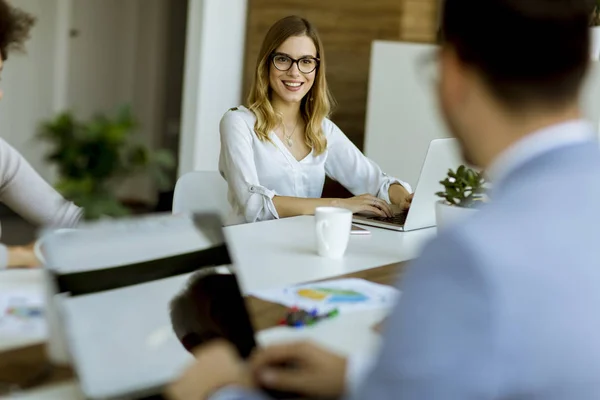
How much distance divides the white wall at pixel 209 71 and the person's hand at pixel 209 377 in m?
4.29

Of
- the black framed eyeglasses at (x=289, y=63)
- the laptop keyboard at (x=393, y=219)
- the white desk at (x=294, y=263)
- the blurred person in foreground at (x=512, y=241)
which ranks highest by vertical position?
the black framed eyeglasses at (x=289, y=63)

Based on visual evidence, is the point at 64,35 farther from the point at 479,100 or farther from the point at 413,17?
the point at 479,100

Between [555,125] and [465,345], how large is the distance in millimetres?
265

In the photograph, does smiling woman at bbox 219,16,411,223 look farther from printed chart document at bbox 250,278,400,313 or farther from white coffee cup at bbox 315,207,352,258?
printed chart document at bbox 250,278,400,313

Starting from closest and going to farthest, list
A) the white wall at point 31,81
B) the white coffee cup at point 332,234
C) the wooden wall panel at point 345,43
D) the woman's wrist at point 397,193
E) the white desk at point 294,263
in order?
1. the white desk at point 294,263
2. the white coffee cup at point 332,234
3. the woman's wrist at point 397,193
4. the wooden wall panel at point 345,43
5. the white wall at point 31,81

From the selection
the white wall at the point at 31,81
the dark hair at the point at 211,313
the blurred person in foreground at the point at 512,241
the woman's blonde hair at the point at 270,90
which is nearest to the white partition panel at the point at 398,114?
the woman's blonde hair at the point at 270,90

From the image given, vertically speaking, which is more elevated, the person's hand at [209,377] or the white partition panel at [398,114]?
the white partition panel at [398,114]

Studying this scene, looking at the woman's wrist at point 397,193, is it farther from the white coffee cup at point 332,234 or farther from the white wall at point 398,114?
the white wall at point 398,114

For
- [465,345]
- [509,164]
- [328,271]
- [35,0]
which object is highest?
[35,0]

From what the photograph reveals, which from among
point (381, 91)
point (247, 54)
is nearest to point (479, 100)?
point (381, 91)

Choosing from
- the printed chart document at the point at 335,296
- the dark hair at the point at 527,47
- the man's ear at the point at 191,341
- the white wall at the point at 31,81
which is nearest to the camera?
the dark hair at the point at 527,47

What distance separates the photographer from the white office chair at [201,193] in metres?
2.82

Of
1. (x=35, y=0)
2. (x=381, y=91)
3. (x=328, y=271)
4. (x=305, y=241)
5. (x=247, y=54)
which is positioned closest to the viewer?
(x=328, y=271)

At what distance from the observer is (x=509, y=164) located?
0.91 metres
